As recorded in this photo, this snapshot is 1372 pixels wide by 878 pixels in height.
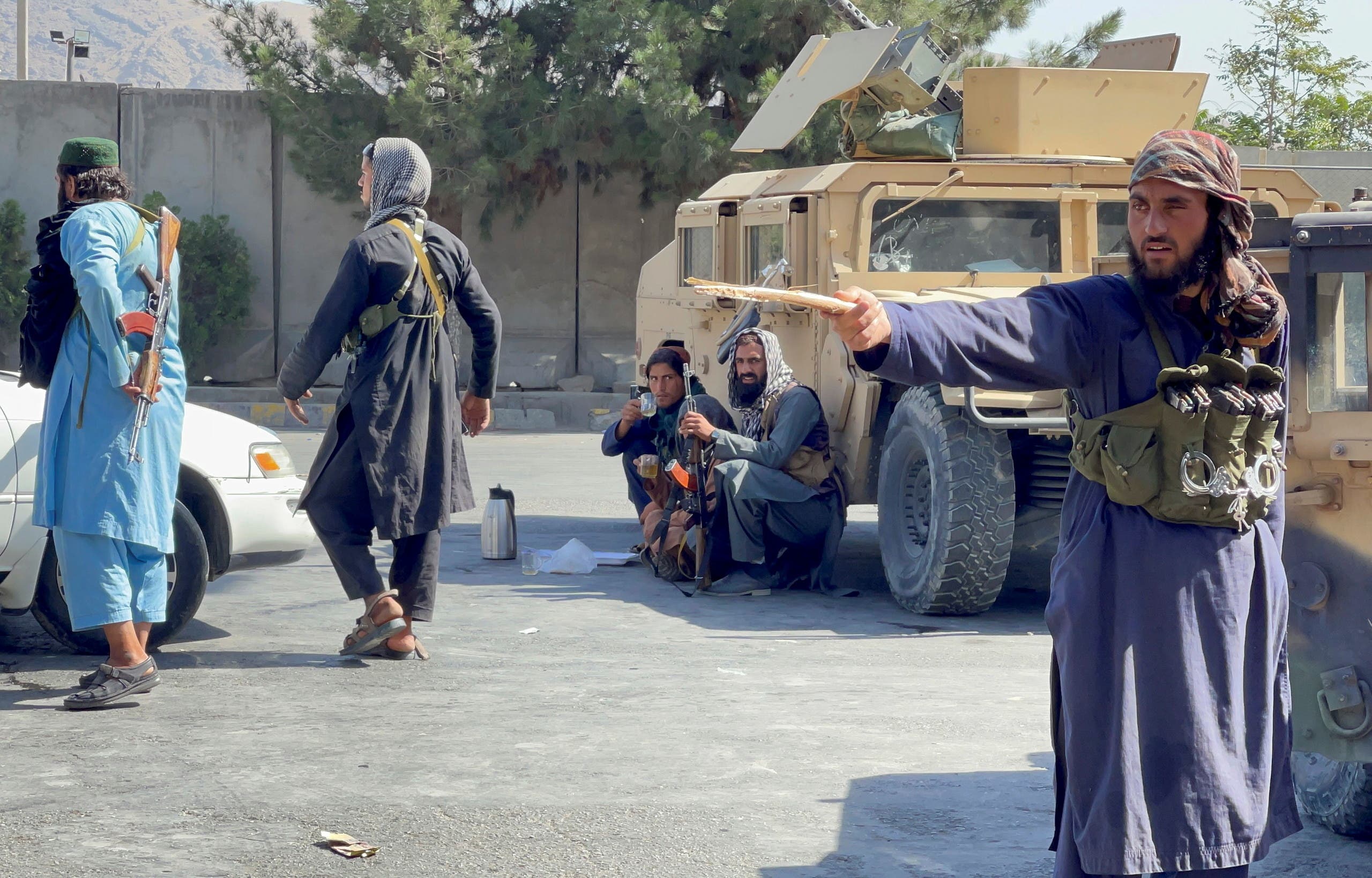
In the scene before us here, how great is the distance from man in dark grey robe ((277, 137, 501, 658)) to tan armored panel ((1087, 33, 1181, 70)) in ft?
16.1

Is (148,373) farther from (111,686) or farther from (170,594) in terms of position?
(170,594)

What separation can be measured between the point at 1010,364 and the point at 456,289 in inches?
138

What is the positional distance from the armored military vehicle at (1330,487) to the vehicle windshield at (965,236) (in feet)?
13.5

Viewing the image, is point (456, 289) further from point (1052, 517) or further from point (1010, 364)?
point (1010, 364)

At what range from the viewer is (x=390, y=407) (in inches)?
217

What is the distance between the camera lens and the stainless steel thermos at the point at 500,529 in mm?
8203

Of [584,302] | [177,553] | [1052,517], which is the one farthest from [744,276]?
[584,302]

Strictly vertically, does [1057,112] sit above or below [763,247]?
above

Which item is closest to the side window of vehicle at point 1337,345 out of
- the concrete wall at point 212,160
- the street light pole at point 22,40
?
the concrete wall at point 212,160

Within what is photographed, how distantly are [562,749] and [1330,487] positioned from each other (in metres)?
2.18

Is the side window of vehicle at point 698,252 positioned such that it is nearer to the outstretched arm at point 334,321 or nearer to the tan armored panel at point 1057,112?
the tan armored panel at point 1057,112

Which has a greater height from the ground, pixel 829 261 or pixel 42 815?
pixel 829 261

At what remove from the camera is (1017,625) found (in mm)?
6715

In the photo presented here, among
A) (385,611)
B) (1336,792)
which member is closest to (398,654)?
(385,611)
